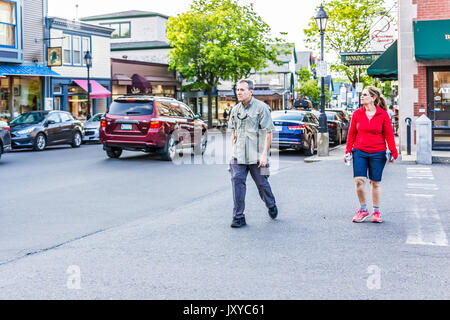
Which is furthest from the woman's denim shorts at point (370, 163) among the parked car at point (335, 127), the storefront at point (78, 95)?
the storefront at point (78, 95)

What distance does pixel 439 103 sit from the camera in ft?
61.0

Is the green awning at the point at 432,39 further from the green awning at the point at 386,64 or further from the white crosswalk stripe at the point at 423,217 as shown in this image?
the white crosswalk stripe at the point at 423,217

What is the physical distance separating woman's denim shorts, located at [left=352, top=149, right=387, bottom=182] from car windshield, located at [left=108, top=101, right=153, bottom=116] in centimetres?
950

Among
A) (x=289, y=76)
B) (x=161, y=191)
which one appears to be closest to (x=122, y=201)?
(x=161, y=191)

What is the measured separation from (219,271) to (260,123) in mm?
2644

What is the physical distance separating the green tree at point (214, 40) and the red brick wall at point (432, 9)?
21767mm

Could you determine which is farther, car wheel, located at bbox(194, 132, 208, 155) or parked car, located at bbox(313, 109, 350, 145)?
parked car, located at bbox(313, 109, 350, 145)

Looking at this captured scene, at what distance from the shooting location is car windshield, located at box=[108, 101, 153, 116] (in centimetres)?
1644

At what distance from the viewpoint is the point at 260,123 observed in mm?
7492

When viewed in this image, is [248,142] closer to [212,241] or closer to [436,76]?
[212,241]

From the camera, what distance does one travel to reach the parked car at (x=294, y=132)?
62.9ft

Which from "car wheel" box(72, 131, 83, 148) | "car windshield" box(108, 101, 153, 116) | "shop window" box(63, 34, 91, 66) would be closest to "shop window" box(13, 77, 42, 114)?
"shop window" box(63, 34, 91, 66)

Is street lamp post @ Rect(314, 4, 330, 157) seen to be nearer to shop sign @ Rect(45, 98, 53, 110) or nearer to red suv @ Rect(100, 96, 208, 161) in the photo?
red suv @ Rect(100, 96, 208, 161)
